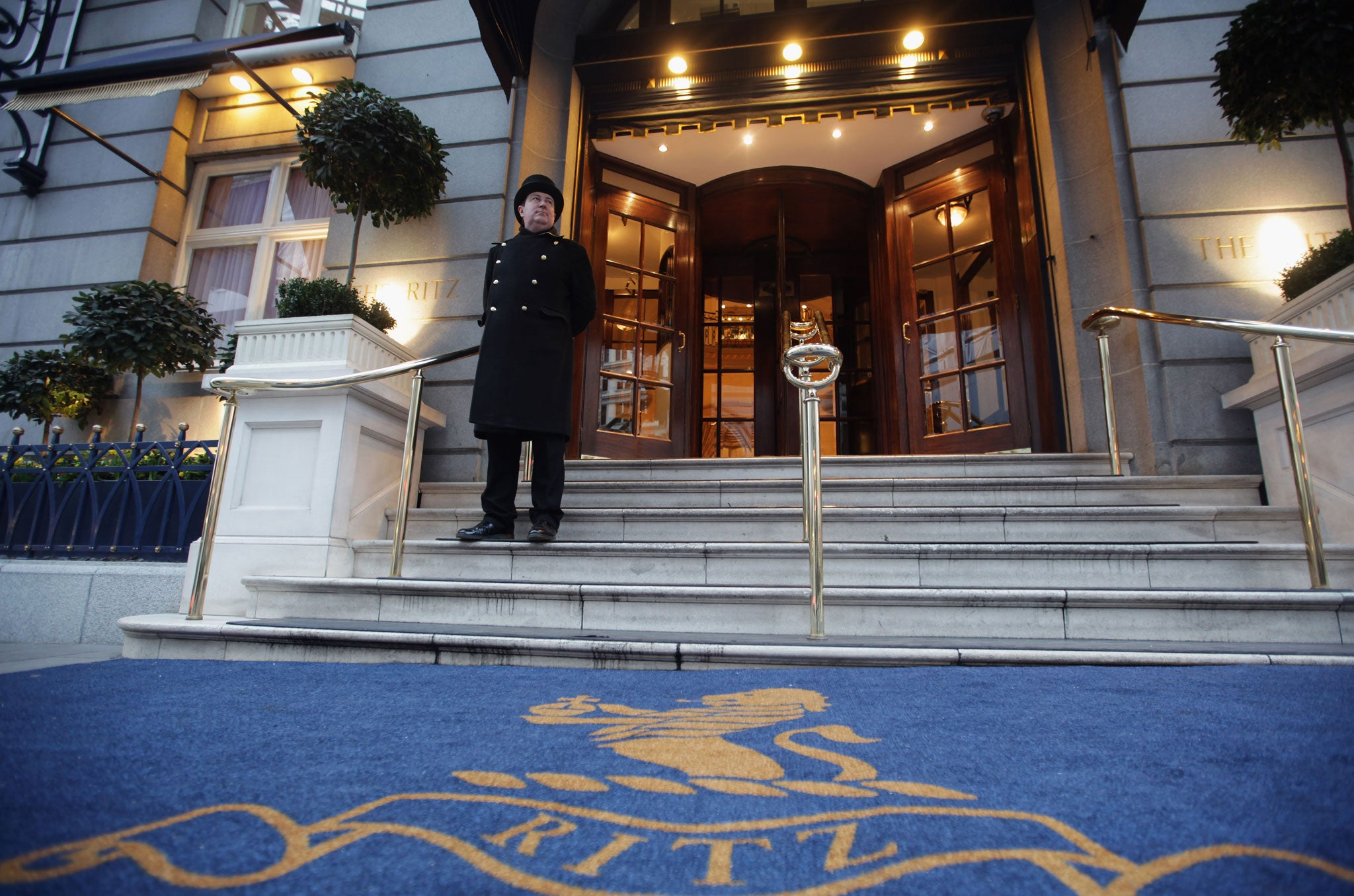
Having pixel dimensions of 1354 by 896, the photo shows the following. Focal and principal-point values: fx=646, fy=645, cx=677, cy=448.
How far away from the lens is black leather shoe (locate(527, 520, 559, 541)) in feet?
8.93

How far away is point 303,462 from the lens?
3.04 meters

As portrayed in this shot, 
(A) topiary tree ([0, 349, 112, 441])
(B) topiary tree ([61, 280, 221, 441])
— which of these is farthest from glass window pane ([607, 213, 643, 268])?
(A) topiary tree ([0, 349, 112, 441])

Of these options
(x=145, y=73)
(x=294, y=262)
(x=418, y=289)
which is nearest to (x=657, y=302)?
(x=418, y=289)

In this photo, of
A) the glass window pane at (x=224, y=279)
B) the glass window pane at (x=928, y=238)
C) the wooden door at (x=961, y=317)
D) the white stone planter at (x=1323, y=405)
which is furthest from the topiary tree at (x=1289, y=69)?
the glass window pane at (x=224, y=279)

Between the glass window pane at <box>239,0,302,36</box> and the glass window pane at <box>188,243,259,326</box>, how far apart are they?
2.47 meters

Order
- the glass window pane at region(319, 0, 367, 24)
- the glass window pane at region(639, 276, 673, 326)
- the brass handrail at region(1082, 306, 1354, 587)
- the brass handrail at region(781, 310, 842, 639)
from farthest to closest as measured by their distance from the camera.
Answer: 1. the glass window pane at region(319, 0, 367, 24)
2. the glass window pane at region(639, 276, 673, 326)
3. the brass handrail at region(1082, 306, 1354, 587)
4. the brass handrail at region(781, 310, 842, 639)

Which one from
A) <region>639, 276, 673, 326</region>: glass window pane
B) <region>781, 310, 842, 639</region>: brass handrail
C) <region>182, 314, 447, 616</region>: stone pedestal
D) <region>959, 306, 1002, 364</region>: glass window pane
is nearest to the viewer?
<region>781, 310, 842, 639</region>: brass handrail

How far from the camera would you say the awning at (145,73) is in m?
4.96

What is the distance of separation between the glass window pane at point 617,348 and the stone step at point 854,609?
313 cm

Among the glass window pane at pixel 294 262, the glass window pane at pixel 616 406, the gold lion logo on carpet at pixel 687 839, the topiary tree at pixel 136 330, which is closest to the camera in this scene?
the gold lion logo on carpet at pixel 687 839

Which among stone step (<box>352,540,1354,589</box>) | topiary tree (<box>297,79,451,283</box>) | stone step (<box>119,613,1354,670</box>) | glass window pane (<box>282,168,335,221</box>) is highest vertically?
glass window pane (<box>282,168,335,221</box>)

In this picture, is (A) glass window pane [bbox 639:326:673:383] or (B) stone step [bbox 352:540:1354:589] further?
(A) glass window pane [bbox 639:326:673:383]

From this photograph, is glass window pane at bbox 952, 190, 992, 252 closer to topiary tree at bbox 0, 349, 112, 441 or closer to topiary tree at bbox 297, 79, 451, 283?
topiary tree at bbox 297, 79, 451, 283

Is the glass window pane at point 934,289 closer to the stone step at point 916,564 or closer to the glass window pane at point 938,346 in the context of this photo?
the glass window pane at point 938,346
